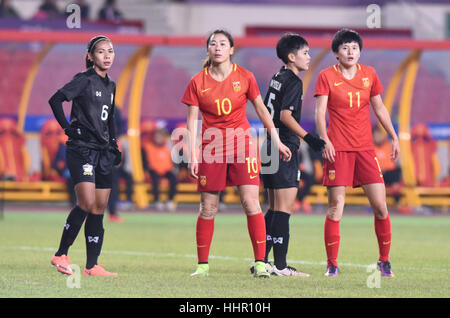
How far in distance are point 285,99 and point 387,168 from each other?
1000 cm

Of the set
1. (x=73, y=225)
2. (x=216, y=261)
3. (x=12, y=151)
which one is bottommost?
(x=216, y=261)

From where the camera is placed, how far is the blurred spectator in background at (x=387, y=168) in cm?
1798

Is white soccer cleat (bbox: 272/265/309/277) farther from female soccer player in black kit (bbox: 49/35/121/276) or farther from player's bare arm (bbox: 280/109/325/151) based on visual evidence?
female soccer player in black kit (bbox: 49/35/121/276)

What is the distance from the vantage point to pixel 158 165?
17984 millimetres

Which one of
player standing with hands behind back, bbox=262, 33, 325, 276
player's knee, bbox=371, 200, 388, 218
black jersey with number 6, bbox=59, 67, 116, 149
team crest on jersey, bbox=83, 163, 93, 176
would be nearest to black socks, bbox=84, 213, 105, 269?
team crest on jersey, bbox=83, 163, 93, 176

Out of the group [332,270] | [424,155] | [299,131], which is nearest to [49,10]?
[424,155]

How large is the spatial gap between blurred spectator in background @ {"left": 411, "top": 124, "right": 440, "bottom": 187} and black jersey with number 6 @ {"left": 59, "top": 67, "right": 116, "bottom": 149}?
11.2m

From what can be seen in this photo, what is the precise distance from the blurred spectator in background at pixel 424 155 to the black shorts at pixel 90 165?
1113 centimetres

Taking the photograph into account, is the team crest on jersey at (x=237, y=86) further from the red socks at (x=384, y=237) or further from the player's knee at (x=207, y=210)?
the red socks at (x=384, y=237)

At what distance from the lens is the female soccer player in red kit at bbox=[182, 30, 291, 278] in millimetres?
8016

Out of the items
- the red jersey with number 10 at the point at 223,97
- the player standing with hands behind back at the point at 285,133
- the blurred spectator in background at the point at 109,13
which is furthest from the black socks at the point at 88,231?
the blurred spectator in background at the point at 109,13

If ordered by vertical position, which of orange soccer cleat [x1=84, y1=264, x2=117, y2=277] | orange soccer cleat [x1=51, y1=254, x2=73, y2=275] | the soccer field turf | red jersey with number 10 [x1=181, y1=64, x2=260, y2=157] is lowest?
the soccer field turf

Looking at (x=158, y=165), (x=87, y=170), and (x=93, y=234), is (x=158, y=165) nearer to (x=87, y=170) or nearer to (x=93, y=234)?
(x=93, y=234)

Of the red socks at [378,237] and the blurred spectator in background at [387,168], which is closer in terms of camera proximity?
the red socks at [378,237]
